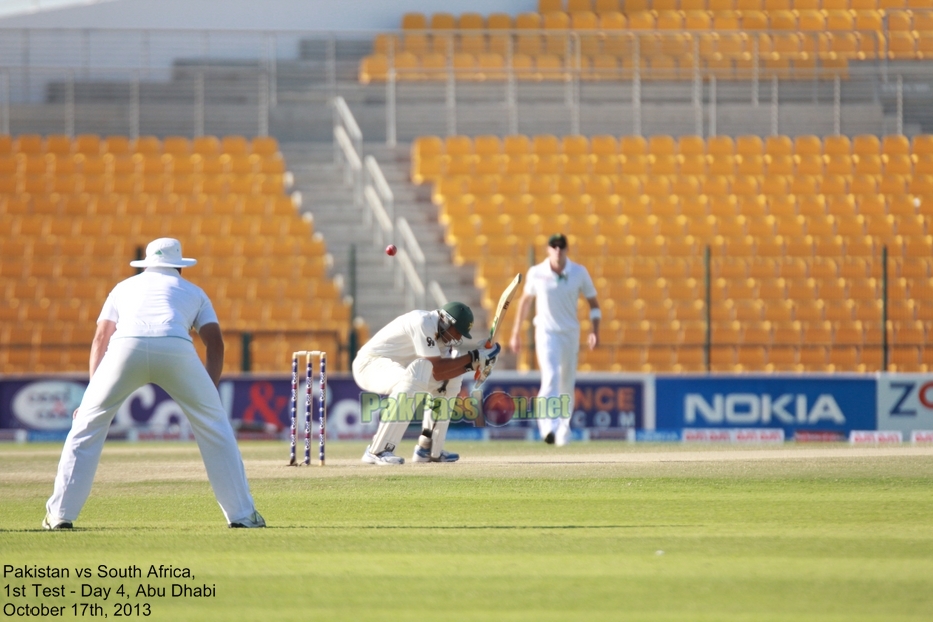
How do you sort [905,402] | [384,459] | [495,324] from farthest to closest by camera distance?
[905,402] < [495,324] < [384,459]

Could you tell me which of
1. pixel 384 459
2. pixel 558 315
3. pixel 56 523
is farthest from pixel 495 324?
pixel 56 523

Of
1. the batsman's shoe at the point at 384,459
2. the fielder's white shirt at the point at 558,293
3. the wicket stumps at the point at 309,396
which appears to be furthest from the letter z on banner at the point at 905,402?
the wicket stumps at the point at 309,396

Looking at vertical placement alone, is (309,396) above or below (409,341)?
below

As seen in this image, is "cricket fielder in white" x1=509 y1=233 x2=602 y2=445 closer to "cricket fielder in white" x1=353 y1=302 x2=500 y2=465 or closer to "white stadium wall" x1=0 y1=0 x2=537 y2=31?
"cricket fielder in white" x1=353 y1=302 x2=500 y2=465

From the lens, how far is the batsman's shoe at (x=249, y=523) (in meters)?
8.05

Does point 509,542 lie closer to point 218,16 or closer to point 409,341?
point 409,341

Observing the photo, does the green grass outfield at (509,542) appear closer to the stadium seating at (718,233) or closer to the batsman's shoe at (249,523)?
the batsman's shoe at (249,523)

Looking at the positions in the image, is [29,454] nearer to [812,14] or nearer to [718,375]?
[718,375]

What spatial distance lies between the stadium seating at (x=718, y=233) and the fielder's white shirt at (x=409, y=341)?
766 centimetres

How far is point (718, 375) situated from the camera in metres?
18.5

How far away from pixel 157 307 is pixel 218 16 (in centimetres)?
2212

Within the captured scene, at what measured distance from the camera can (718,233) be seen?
23.0 m

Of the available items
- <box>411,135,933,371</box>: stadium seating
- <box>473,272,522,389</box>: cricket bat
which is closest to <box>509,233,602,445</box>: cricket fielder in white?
<box>473,272,522,389</box>: cricket bat

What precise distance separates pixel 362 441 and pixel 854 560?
11719 mm
